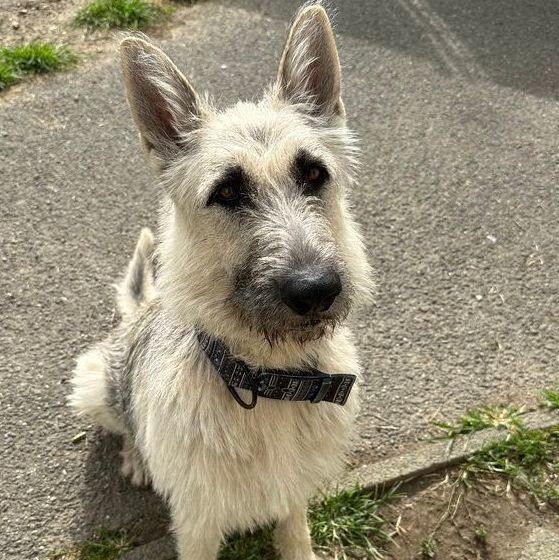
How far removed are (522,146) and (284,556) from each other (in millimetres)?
4215

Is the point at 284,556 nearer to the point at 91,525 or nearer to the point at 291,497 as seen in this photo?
the point at 291,497

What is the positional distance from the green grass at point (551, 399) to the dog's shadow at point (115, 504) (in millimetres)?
2266

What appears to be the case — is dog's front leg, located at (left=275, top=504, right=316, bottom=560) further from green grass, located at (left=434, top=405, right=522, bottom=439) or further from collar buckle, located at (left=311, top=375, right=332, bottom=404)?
green grass, located at (left=434, top=405, right=522, bottom=439)

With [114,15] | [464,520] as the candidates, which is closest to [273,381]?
[464,520]

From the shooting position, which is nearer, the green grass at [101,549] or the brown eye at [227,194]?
the brown eye at [227,194]

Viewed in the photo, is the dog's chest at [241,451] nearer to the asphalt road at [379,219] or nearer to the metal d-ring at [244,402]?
the metal d-ring at [244,402]

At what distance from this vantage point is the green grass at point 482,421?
386cm

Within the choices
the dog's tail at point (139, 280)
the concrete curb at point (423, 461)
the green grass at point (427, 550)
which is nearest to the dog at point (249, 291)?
the concrete curb at point (423, 461)

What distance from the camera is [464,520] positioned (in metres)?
3.50

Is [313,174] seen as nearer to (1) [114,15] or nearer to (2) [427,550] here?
(2) [427,550]

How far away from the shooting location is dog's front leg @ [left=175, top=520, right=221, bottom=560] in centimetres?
303

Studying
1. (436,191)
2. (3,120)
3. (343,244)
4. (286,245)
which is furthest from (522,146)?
(3,120)

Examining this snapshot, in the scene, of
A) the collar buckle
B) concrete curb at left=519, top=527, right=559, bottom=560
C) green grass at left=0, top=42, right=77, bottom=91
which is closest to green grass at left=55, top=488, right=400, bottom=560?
concrete curb at left=519, top=527, right=559, bottom=560

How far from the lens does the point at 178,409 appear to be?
286 centimetres
